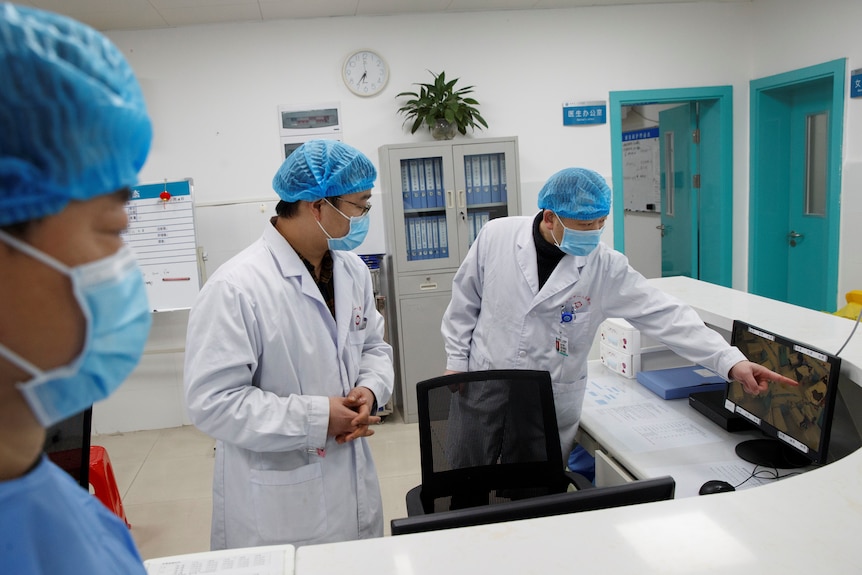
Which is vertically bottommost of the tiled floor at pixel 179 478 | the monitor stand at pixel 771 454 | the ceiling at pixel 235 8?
the tiled floor at pixel 179 478

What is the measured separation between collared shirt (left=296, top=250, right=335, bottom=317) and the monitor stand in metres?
1.33

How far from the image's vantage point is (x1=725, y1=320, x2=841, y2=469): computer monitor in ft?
5.36

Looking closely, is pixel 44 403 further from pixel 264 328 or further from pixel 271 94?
pixel 271 94

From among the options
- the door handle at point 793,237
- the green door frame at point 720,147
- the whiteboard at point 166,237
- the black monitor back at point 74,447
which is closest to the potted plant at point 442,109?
the green door frame at point 720,147

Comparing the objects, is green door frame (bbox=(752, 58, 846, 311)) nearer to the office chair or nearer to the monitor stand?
the monitor stand

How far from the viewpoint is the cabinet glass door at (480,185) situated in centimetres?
416

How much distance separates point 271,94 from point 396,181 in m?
1.05

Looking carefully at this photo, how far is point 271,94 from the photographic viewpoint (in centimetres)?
423

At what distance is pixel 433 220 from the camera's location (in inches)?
166

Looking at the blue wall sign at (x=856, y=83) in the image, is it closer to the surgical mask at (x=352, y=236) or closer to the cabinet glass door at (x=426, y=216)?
the cabinet glass door at (x=426, y=216)

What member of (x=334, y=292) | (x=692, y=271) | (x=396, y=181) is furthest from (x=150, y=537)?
(x=692, y=271)

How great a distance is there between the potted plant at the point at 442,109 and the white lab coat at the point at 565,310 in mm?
2015

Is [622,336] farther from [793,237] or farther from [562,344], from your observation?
[793,237]

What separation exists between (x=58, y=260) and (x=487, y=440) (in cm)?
154
